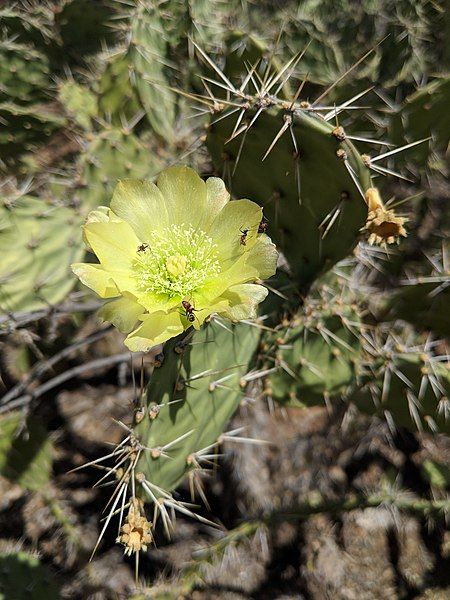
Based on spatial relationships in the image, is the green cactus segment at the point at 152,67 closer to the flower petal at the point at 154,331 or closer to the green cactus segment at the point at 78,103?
the green cactus segment at the point at 78,103

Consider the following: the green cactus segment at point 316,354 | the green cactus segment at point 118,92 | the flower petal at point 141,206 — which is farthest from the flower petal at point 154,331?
the green cactus segment at point 118,92

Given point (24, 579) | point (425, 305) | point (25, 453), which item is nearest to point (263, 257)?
point (425, 305)

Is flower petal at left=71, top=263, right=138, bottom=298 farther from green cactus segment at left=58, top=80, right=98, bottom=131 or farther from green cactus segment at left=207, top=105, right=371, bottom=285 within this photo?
green cactus segment at left=58, top=80, right=98, bottom=131

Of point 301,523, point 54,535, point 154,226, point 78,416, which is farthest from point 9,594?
point 154,226

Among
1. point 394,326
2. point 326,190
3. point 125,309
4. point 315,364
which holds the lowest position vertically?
point 394,326

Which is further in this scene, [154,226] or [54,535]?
[54,535]

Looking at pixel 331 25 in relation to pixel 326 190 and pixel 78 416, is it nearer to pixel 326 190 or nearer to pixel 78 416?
pixel 326 190

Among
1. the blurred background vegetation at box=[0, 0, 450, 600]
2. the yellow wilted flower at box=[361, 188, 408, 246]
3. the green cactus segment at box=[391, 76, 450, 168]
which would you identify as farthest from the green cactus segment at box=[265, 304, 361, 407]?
the green cactus segment at box=[391, 76, 450, 168]

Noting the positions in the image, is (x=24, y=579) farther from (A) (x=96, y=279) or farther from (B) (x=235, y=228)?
(B) (x=235, y=228)
